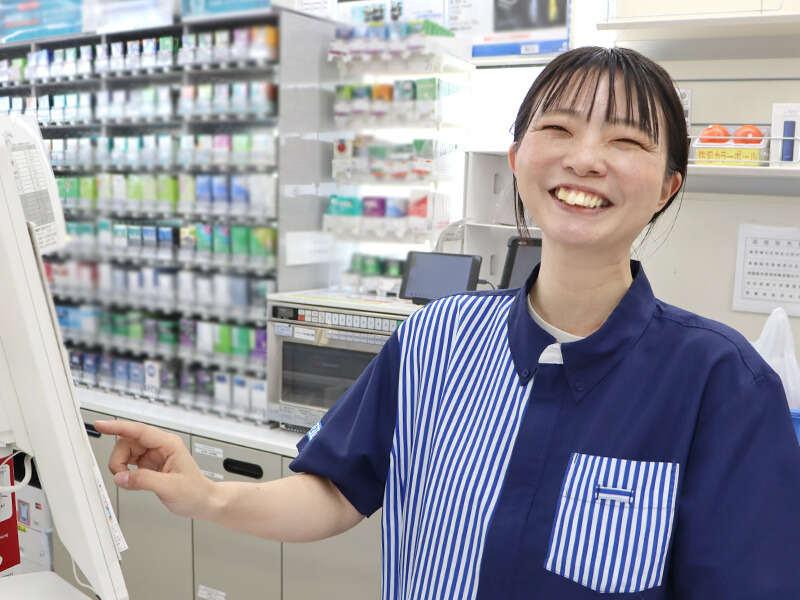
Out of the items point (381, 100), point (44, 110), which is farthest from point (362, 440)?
A: point (44, 110)

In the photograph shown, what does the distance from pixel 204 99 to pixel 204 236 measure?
2.11 ft

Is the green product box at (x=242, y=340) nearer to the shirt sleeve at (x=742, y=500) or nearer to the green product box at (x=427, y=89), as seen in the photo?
the green product box at (x=427, y=89)

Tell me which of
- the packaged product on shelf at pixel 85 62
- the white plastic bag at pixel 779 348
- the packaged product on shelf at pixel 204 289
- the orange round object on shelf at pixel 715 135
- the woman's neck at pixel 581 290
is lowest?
the packaged product on shelf at pixel 204 289

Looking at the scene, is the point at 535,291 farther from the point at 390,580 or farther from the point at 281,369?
the point at 281,369

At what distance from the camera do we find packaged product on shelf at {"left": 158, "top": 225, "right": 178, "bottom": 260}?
154 inches

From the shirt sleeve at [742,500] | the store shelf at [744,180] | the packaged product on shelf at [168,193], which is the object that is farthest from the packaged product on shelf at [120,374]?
the shirt sleeve at [742,500]

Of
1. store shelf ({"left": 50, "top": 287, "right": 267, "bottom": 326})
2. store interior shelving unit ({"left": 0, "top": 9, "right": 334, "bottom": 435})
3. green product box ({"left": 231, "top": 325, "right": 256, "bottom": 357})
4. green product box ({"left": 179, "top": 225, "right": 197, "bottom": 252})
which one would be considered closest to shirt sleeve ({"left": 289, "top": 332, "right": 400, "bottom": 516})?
store interior shelving unit ({"left": 0, "top": 9, "right": 334, "bottom": 435})

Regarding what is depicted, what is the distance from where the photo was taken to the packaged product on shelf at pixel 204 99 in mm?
3643

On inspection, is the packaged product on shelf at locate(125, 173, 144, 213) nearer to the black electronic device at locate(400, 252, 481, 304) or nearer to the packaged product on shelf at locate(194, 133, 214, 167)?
the packaged product on shelf at locate(194, 133, 214, 167)

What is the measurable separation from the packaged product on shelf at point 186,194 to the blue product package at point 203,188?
0.05 meters

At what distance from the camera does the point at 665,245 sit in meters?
2.90

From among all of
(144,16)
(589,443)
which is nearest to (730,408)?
(589,443)

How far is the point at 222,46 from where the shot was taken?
11.5 feet

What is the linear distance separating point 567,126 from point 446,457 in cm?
48
